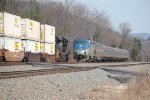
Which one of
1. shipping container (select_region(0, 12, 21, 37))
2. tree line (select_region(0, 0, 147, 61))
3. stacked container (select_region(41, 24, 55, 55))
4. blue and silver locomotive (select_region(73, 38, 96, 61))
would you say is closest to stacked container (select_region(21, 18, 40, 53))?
shipping container (select_region(0, 12, 21, 37))

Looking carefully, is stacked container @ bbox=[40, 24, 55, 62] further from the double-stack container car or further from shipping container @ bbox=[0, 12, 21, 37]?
shipping container @ bbox=[0, 12, 21, 37]

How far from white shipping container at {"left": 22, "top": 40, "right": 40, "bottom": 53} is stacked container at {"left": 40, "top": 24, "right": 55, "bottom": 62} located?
1.15m

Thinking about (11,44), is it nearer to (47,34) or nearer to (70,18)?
(47,34)

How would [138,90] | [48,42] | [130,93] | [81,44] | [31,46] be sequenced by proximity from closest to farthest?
1. [130,93]
2. [138,90]
3. [31,46]
4. [48,42]
5. [81,44]

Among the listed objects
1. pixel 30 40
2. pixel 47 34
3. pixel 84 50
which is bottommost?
pixel 84 50

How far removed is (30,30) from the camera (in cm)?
2930

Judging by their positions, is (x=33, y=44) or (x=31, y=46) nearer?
(x=31, y=46)

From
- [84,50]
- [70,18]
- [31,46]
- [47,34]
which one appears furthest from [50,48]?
[70,18]

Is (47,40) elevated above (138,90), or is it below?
above

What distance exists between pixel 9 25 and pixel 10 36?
2.98 feet

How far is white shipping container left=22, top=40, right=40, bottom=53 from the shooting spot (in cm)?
2822

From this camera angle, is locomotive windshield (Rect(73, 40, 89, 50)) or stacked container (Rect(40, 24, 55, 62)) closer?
stacked container (Rect(40, 24, 55, 62))

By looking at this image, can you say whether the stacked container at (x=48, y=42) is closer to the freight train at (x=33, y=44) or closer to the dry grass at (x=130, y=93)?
the freight train at (x=33, y=44)

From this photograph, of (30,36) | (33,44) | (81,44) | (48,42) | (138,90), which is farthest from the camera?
(81,44)
